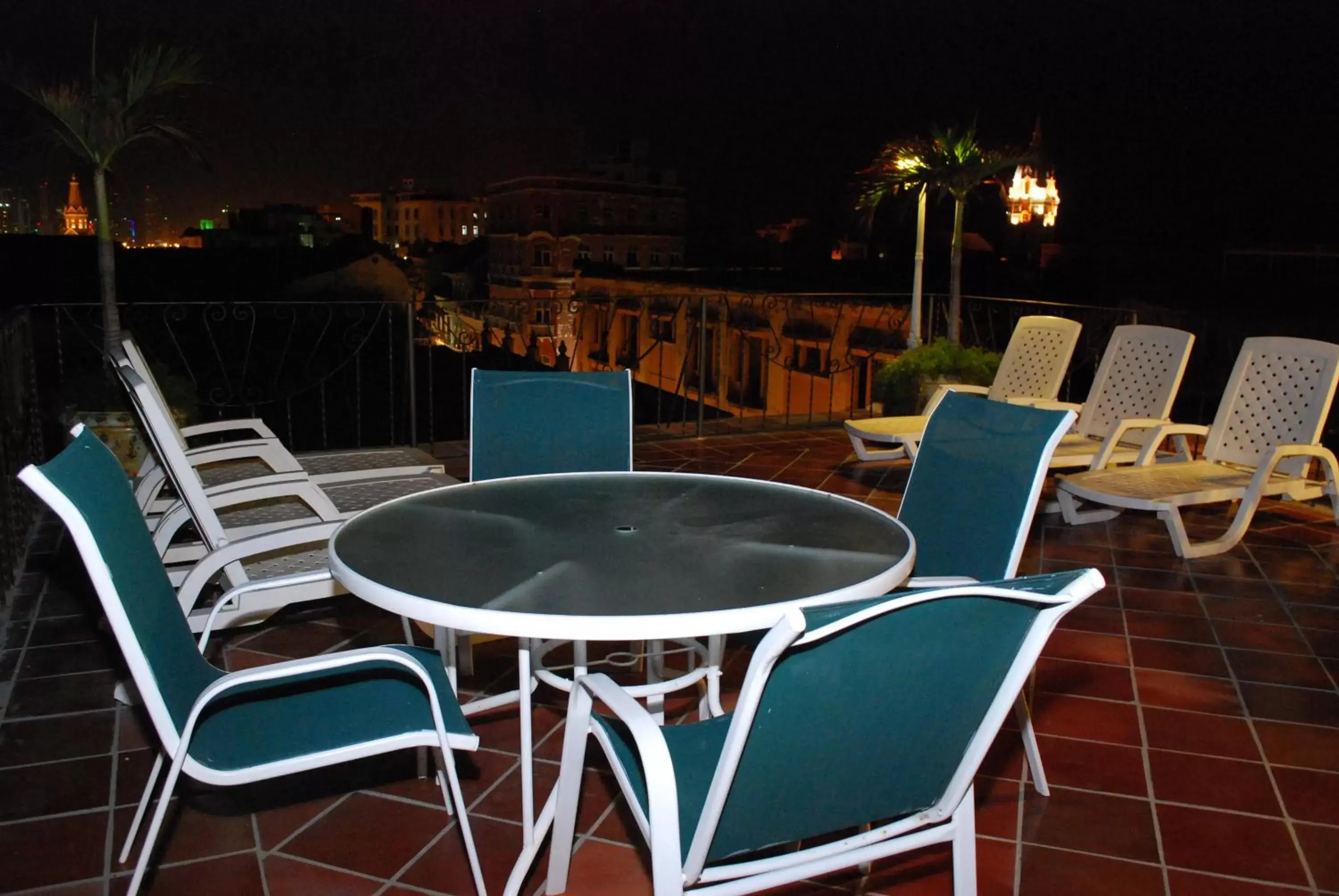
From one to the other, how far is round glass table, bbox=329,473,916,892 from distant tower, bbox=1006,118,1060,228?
7192mm

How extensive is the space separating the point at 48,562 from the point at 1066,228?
1876cm

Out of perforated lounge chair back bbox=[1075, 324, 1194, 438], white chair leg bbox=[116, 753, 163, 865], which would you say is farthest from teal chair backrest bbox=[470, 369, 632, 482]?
perforated lounge chair back bbox=[1075, 324, 1194, 438]

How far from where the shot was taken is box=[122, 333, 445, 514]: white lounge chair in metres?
3.39

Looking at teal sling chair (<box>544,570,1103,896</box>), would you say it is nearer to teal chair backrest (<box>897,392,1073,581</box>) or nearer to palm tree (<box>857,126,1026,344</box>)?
teal chair backrest (<box>897,392,1073,581</box>)

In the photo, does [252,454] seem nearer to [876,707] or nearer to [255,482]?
[255,482]

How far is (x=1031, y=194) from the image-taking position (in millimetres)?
8773

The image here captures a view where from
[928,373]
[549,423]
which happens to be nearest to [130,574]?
[549,423]

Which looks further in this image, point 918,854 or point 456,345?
point 456,345

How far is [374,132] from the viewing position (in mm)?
15578

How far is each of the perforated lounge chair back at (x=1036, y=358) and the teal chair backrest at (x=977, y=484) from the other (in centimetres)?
350

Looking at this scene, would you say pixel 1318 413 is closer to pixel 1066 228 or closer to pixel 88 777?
pixel 88 777

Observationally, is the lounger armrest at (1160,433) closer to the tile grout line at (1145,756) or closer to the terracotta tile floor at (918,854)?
the terracotta tile floor at (918,854)

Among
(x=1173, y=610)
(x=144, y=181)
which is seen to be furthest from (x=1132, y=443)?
(x=144, y=181)

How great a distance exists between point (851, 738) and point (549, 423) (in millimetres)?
1838
